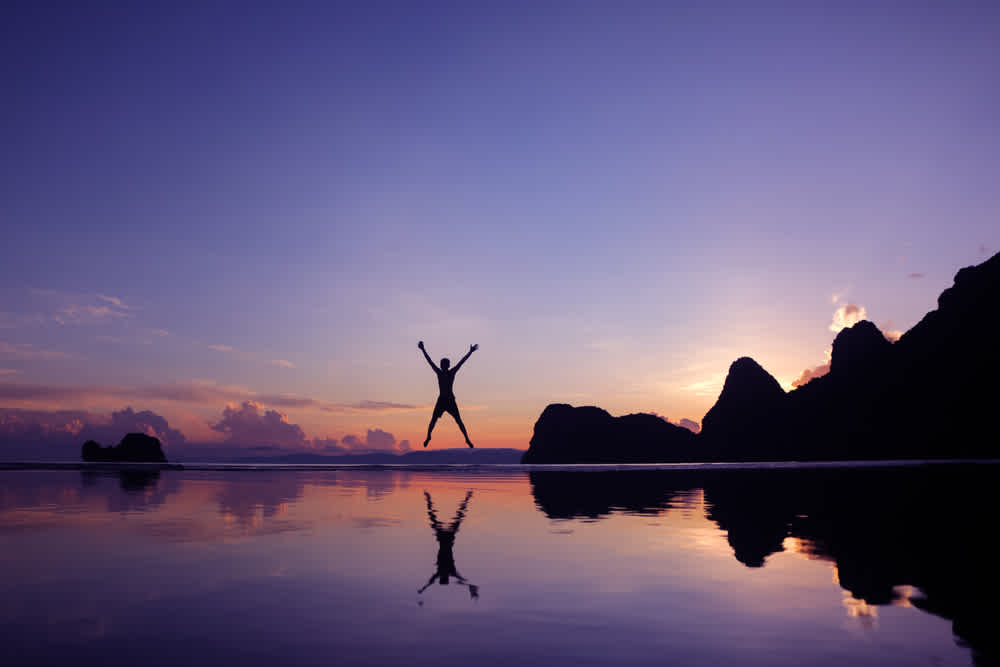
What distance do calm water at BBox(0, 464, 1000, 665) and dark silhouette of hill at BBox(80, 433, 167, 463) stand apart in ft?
225

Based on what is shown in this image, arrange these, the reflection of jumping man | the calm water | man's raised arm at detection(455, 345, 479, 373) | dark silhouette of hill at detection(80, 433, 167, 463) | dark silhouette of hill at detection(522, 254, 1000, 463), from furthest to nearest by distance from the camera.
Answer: dark silhouette of hill at detection(522, 254, 1000, 463) < dark silhouette of hill at detection(80, 433, 167, 463) < man's raised arm at detection(455, 345, 479, 373) < the reflection of jumping man < the calm water

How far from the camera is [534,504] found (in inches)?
573

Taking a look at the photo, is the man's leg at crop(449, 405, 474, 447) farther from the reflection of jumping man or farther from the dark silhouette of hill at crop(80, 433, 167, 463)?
the dark silhouette of hill at crop(80, 433, 167, 463)

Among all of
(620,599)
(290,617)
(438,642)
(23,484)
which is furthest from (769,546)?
(23,484)

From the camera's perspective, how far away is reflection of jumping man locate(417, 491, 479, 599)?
255 inches

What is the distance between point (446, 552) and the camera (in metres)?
8.24

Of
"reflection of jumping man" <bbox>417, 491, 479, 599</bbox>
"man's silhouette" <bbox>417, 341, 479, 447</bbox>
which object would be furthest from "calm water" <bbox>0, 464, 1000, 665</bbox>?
"man's silhouette" <bbox>417, 341, 479, 447</bbox>

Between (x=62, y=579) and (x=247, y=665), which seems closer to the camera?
(x=247, y=665)

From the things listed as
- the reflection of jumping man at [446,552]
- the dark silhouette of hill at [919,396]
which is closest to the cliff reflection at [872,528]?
the reflection of jumping man at [446,552]

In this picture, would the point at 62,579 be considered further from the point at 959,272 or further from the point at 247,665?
the point at 959,272

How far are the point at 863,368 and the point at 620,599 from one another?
206m

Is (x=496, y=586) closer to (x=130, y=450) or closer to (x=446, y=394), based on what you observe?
(x=446, y=394)

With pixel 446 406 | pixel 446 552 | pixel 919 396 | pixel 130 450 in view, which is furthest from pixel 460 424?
pixel 919 396

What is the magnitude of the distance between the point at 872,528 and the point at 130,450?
83.5 meters
